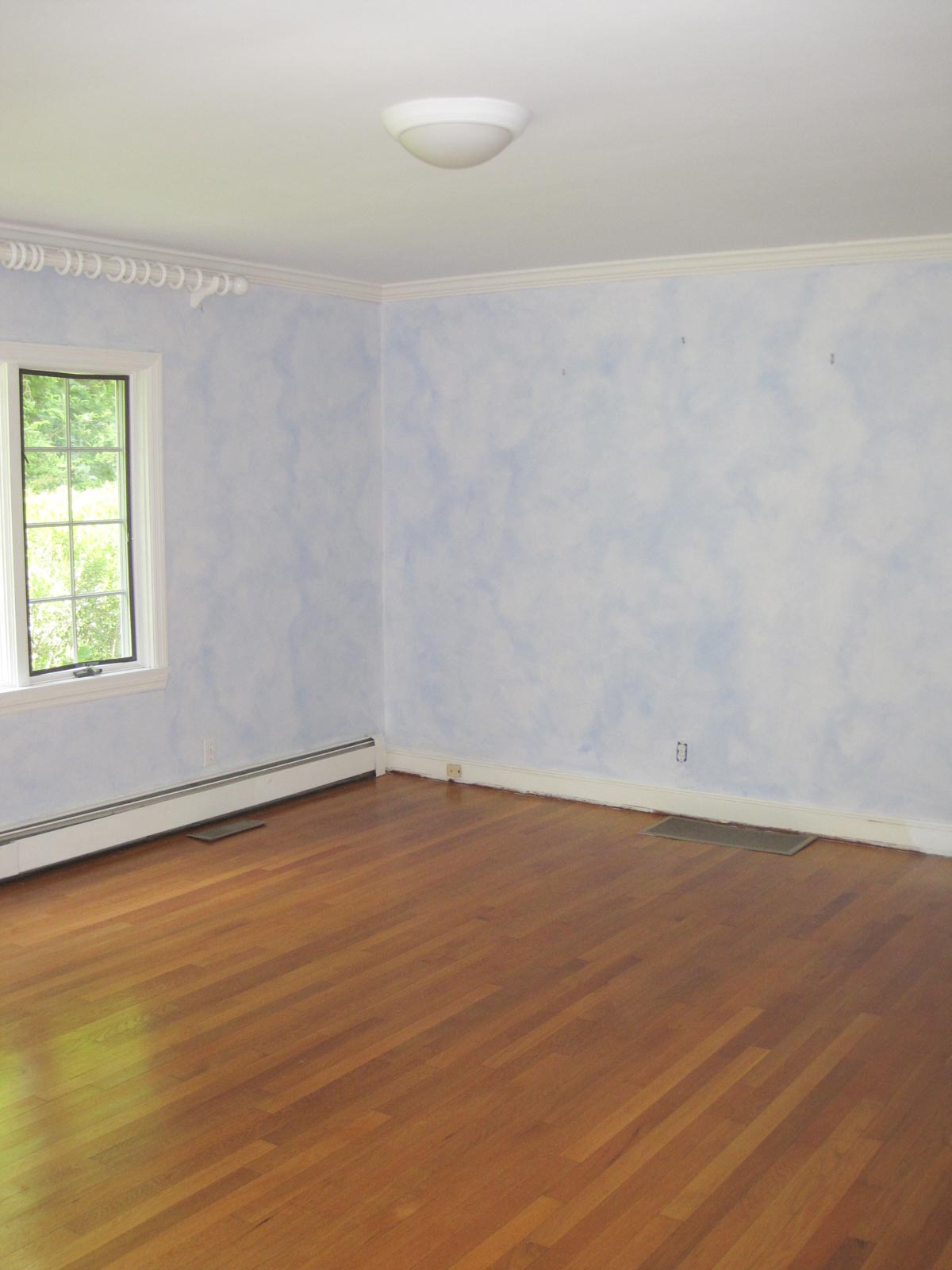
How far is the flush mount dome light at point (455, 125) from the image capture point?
127 inches

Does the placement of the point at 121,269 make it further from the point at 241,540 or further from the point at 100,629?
the point at 100,629


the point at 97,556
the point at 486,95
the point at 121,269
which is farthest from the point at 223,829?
the point at 486,95

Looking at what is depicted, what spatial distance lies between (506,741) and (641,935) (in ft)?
7.47

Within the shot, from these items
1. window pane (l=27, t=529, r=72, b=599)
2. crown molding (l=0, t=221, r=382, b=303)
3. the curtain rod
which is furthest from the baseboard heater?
crown molding (l=0, t=221, r=382, b=303)

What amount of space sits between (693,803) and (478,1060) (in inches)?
109

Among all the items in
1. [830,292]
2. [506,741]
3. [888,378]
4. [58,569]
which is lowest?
[506,741]

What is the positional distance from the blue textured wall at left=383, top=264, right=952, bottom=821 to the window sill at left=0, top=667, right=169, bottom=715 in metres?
1.75

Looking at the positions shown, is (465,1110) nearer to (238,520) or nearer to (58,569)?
(58,569)

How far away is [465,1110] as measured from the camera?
3.28m

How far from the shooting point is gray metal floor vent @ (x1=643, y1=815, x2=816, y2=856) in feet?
18.3

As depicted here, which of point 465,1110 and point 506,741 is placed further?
point 506,741

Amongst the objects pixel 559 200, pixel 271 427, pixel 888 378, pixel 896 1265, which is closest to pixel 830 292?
pixel 888 378

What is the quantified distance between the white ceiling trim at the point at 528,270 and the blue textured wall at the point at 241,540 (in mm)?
120

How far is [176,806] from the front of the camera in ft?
18.9
